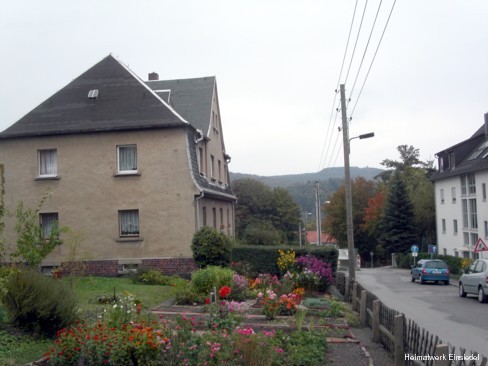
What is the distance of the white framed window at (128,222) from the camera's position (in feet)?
78.9

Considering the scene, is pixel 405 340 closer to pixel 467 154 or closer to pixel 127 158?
pixel 127 158

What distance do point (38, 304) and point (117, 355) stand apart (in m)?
2.61

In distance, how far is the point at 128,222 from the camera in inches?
953

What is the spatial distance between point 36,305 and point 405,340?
5786mm

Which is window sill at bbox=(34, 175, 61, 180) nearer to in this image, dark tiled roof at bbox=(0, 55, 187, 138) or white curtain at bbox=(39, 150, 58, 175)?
white curtain at bbox=(39, 150, 58, 175)

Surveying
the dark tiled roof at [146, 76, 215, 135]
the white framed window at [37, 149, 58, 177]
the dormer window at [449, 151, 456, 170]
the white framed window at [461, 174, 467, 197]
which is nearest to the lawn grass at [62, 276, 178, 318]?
the white framed window at [37, 149, 58, 177]

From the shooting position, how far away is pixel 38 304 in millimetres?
9305

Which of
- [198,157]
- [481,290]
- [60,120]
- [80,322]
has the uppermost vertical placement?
[60,120]

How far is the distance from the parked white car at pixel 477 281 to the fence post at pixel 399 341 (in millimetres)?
15277

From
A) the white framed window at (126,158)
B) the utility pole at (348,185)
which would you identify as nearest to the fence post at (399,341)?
the utility pole at (348,185)

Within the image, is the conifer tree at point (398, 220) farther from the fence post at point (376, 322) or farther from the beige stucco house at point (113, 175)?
the fence post at point (376, 322)

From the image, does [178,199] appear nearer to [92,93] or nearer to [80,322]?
[92,93]

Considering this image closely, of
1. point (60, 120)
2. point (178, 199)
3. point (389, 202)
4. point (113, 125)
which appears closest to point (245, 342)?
point (178, 199)

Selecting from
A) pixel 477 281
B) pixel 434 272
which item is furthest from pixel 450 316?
pixel 434 272
